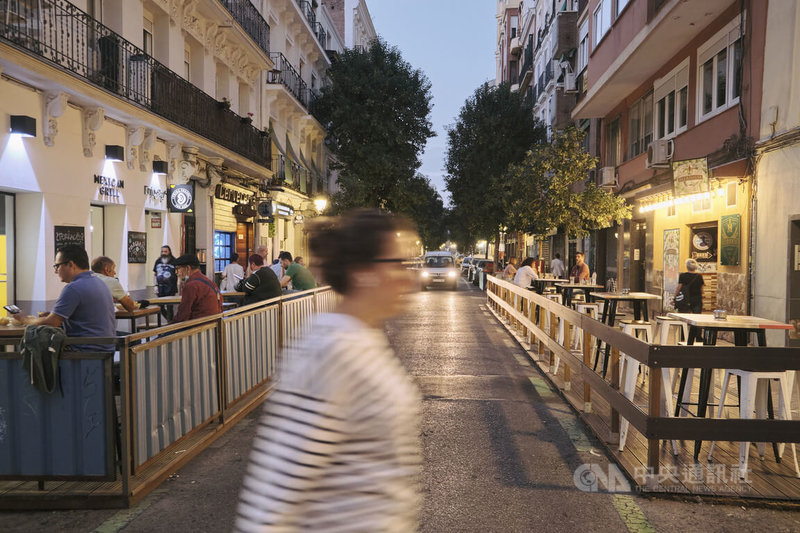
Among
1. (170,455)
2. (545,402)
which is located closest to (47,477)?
(170,455)

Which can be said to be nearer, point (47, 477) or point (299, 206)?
point (47, 477)

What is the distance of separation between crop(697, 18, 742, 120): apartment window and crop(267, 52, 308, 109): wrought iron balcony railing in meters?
15.7

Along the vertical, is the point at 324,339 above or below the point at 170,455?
above

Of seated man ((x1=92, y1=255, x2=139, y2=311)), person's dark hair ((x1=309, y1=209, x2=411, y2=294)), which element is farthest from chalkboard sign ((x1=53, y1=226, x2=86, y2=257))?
person's dark hair ((x1=309, y1=209, x2=411, y2=294))

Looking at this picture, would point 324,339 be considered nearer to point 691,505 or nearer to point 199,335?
point 691,505

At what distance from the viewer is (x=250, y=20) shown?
72.0 ft

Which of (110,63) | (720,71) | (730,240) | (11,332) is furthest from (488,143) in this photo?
(11,332)

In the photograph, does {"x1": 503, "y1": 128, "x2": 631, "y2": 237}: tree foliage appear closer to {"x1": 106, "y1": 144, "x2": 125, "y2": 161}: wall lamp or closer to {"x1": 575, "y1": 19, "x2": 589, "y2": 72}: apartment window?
{"x1": 575, "y1": 19, "x2": 589, "y2": 72}: apartment window

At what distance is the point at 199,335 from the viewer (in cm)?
560

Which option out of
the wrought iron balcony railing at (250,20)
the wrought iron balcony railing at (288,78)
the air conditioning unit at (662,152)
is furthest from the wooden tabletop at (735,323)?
the wrought iron balcony railing at (288,78)

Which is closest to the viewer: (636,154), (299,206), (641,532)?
(641,532)

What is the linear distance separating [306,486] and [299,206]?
104 feet

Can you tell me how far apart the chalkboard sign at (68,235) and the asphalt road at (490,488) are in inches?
260

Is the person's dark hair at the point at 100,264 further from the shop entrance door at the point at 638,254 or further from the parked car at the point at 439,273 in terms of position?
the parked car at the point at 439,273
